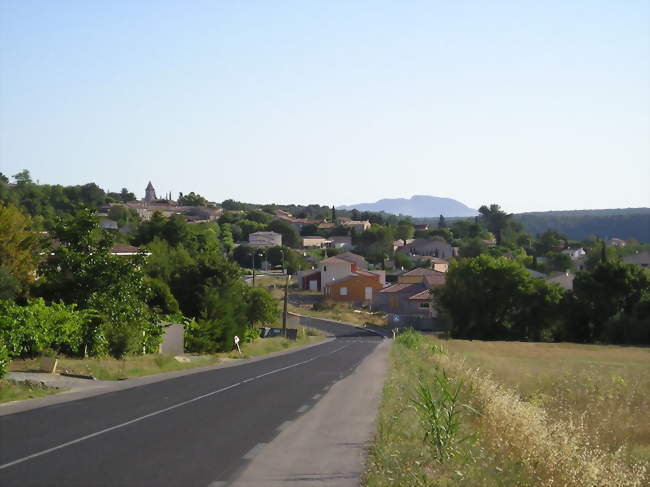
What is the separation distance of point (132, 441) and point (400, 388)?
11.0m

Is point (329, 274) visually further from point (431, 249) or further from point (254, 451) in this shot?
point (254, 451)

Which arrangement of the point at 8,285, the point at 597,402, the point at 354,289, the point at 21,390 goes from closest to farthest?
1. the point at 21,390
2. the point at 597,402
3. the point at 8,285
4. the point at 354,289

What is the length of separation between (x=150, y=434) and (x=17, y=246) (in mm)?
41444

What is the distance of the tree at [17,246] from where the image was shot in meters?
51.0

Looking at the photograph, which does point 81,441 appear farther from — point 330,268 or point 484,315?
point 330,268

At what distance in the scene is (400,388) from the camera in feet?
78.3

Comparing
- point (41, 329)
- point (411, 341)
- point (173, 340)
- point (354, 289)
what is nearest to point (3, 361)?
point (41, 329)

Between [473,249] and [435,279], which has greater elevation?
[473,249]

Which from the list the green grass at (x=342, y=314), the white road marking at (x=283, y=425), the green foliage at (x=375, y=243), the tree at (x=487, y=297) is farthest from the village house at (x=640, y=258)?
the white road marking at (x=283, y=425)

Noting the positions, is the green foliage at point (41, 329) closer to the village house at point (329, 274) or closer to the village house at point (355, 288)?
the village house at point (355, 288)

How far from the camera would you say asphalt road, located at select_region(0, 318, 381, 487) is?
11234 millimetres

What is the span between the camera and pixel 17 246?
53281mm

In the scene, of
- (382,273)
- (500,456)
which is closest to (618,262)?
(382,273)

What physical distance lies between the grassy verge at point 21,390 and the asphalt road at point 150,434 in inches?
52.1
